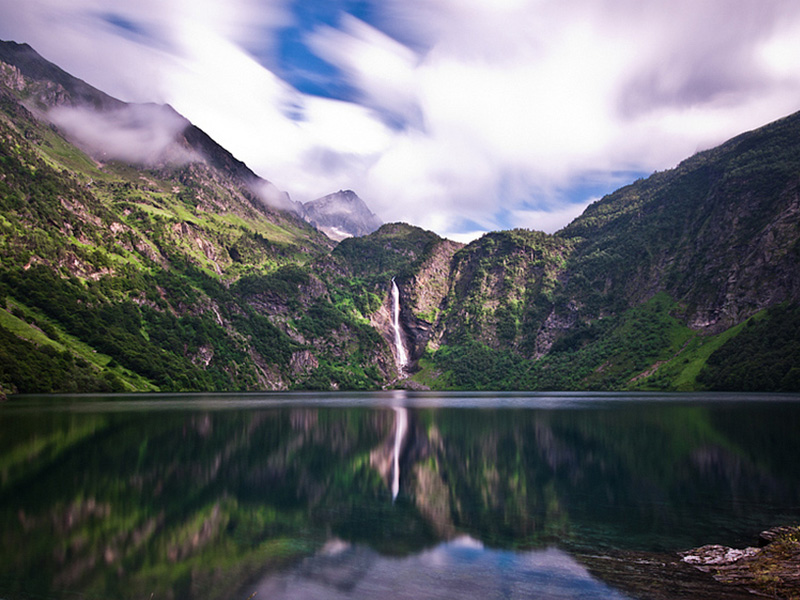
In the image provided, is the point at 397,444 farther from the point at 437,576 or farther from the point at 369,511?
the point at 437,576

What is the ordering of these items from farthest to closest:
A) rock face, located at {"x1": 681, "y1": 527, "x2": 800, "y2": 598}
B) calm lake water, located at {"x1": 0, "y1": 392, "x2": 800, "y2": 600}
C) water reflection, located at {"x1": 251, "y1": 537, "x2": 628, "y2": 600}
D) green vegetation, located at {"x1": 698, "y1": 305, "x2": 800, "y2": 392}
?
green vegetation, located at {"x1": 698, "y1": 305, "x2": 800, "y2": 392} → calm lake water, located at {"x1": 0, "y1": 392, "x2": 800, "y2": 600} → water reflection, located at {"x1": 251, "y1": 537, "x2": 628, "y2": 600} → rock face, located at {"x1": 681, "y1": 527, "x2": 800, "y2": 598}

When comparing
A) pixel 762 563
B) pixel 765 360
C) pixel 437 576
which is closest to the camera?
pixel 762 563

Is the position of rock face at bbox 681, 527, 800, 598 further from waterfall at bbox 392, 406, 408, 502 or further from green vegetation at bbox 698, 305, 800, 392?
green vegetation at bbox 698, 305, 800, 392

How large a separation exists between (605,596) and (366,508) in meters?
15.3

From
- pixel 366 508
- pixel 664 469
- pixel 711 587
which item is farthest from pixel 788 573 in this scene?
pixel 664 469

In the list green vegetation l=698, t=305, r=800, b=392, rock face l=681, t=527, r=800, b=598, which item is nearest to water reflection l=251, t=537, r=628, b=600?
rock face l=681, t=527, r=800, b=598

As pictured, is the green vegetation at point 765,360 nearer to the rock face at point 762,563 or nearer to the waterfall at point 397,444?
the waterfall at point 397,444

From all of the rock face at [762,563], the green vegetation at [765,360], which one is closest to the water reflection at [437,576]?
the rock face at [762,563]

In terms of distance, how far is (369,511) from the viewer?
93.8 ft

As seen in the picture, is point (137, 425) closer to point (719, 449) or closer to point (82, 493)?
point (82, 493)

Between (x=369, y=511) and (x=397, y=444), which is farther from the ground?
(x=397, y=444)

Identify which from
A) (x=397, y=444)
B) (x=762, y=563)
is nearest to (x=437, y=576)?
(x=762, y=563)

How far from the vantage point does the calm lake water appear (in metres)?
18.1

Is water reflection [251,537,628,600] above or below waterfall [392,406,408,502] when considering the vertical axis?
below
